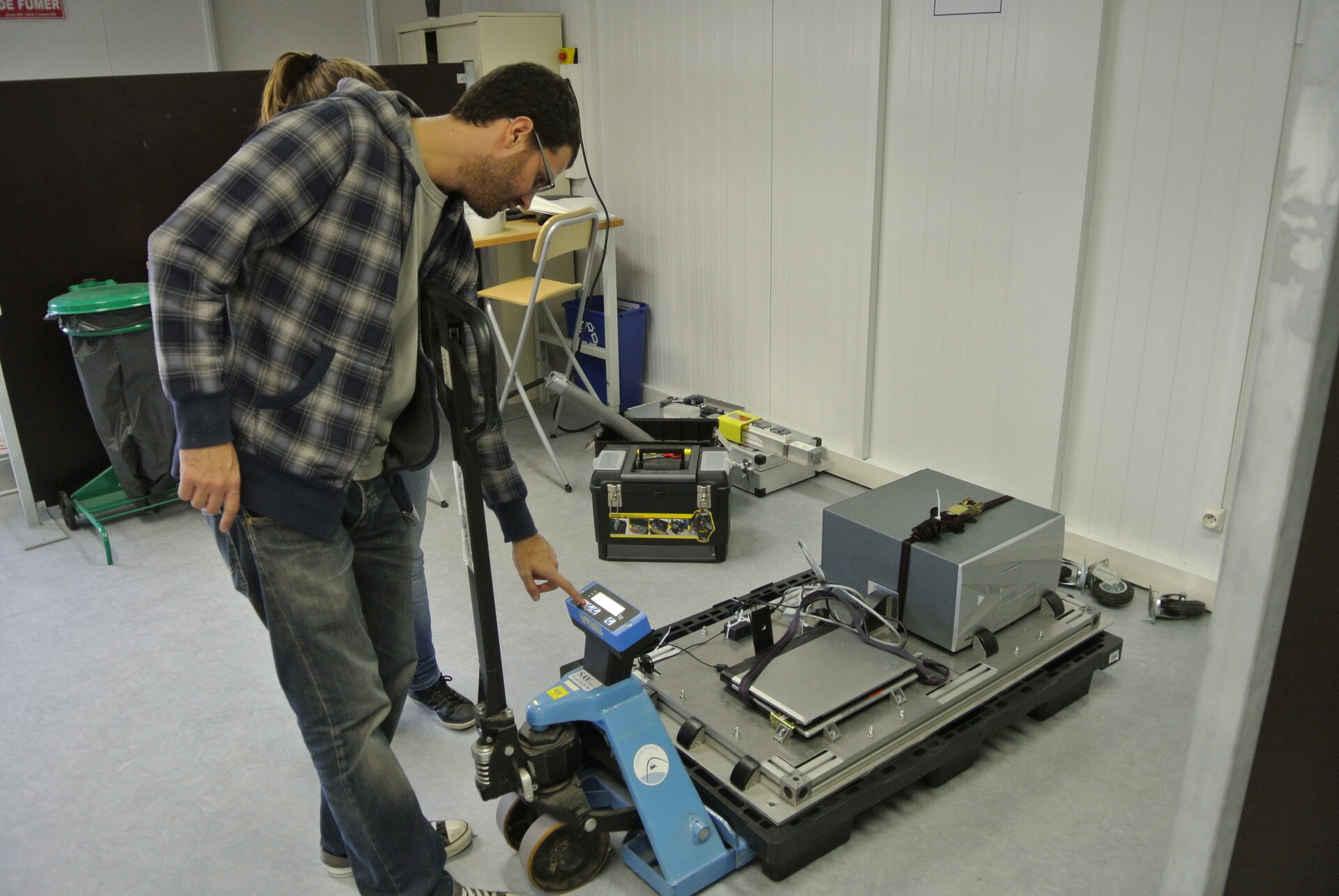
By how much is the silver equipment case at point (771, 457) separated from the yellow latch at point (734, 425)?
0.02 meters

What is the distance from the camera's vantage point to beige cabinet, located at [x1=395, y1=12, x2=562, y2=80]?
465 cm

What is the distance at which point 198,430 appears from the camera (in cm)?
139

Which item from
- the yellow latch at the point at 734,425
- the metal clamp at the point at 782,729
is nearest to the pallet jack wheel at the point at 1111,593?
the metal clamp at the point at 782,729

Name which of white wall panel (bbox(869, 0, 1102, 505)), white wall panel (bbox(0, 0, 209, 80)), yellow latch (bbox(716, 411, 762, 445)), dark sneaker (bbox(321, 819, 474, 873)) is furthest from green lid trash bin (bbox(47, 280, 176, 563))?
white wall panel (bbox(869, 0, 1102, 505))

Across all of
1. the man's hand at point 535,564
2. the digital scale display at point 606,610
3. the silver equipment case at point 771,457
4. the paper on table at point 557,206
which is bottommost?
the silver equipment case at point 771,457

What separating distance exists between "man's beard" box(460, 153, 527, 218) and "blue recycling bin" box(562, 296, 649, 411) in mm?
3020

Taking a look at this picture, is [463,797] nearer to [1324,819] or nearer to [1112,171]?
[1324,819]

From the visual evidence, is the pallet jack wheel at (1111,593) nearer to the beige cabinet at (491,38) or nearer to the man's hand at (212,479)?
the man's hand at (212,479)

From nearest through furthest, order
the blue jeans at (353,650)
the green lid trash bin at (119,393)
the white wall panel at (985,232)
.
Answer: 1. the blue jeans at (353,650)
2. the white wall panel at (985,232)
3. the green lid trash bin at (119,393)

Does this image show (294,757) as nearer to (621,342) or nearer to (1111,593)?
(1111,593)

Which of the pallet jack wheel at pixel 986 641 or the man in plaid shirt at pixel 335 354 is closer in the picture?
the man in plaid shirt at pixel 335 354

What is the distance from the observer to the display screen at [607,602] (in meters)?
2.05

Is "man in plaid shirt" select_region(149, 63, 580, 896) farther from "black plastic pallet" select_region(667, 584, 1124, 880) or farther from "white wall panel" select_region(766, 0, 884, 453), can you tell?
"white wall panel" select_region(766, 0, 884, 453)

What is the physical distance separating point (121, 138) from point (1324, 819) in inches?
167
